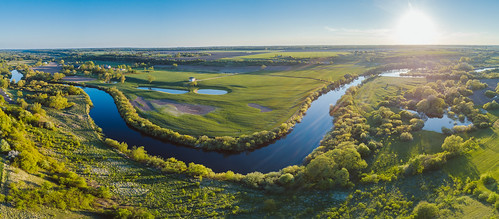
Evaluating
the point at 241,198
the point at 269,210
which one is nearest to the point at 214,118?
the point at 241,198

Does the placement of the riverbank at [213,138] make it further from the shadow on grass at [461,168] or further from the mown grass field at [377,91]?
the shadow on grass at [461,168]

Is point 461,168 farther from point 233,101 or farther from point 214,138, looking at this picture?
point 233,101

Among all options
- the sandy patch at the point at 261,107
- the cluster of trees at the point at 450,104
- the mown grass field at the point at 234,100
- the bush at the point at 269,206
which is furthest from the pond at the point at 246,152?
the cluster of trees at the point at 450,104

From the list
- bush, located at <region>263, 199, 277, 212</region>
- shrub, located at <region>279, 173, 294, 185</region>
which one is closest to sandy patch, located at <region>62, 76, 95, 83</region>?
shrub, located at <region>279, 173, 294, 185</region>

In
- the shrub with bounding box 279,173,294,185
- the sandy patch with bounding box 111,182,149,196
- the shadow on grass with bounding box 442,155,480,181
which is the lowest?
the sandy patch with bounding box 111,182,149,196

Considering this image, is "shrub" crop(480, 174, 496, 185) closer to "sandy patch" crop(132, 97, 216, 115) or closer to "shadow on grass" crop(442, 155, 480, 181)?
"shadow on grass" crop(442, 155, 480, 181)
